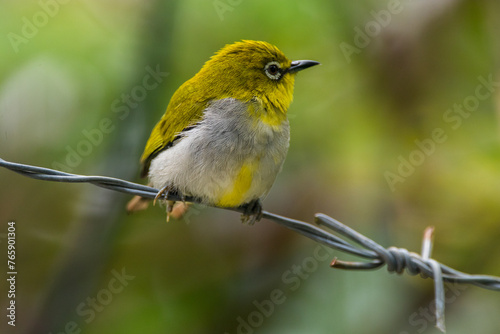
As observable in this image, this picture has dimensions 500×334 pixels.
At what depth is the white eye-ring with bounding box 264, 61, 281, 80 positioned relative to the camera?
139 inches

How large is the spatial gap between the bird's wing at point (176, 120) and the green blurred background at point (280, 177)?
1.36ft

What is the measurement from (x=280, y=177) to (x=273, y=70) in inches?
51.3

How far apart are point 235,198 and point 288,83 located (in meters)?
0.89

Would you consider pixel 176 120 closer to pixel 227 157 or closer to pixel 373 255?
pixel 227 157

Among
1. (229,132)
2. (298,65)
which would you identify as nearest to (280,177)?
(298,65)

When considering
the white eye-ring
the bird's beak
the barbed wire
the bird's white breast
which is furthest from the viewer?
the bird's beak

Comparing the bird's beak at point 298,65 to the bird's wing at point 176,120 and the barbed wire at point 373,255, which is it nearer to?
the bird's wing at point 176,120

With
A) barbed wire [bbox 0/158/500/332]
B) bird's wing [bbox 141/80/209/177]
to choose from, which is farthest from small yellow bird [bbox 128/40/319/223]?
barbed wire [bbox 0/158/500/332]

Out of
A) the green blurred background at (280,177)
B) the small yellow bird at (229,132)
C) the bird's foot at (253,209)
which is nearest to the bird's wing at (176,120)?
the small yellow bird at (229,132)

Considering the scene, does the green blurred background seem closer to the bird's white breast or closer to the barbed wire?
the bird's white breast

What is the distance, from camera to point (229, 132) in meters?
3.10

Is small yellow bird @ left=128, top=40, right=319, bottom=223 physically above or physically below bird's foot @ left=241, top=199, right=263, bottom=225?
above

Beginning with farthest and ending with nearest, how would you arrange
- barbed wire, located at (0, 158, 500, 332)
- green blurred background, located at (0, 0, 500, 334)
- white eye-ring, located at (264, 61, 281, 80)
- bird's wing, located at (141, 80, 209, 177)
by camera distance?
green blurred background, located at (0, 0, 500, 334), white eye-ring, located at (264, 61, 281, 80), bird's wing, located at (141, 80, 209, 177), barbed wire, located at (0, 158, 500, 332)

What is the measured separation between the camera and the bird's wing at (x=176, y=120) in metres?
3.33
